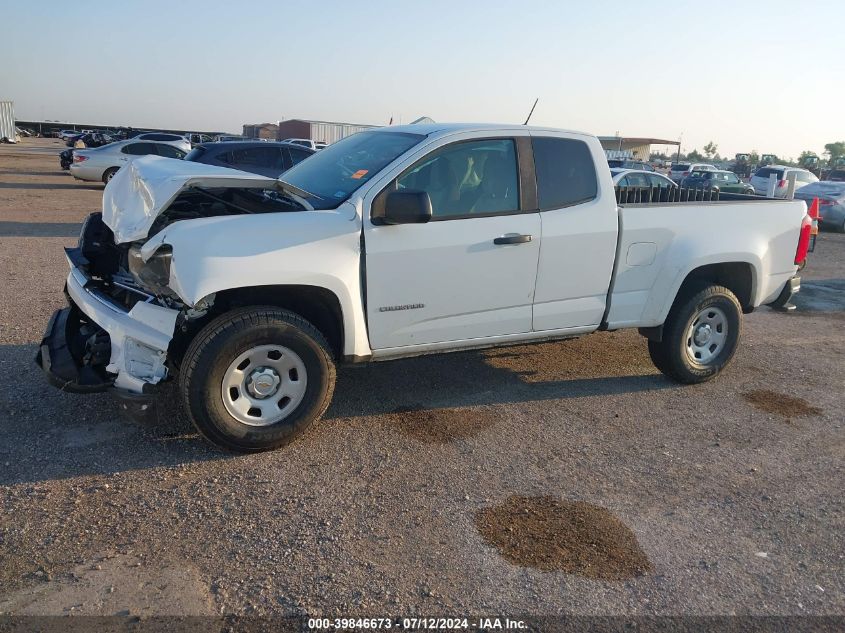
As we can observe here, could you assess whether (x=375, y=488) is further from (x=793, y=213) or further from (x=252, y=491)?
(x=793, y=213)

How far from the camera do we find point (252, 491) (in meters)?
3.78

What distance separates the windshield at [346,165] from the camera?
4.49 m

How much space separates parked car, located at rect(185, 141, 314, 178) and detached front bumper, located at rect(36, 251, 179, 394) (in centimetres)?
1003

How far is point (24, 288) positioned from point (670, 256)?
6812 mm

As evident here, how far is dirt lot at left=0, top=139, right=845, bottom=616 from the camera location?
302cm

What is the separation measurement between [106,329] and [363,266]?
1.55 m

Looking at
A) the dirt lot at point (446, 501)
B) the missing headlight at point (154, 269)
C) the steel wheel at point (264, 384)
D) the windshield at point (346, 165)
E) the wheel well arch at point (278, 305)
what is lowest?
the dirt lot at point (446, 501)

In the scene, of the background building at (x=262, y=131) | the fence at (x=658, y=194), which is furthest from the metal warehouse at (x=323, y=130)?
the fence at (x=658, y=194)

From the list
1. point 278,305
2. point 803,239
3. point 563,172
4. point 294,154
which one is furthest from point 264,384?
point 294,154

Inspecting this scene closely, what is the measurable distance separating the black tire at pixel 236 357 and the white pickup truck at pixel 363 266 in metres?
0.01

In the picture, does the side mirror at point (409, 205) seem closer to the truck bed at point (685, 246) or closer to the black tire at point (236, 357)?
the black tire at point (236, 357)

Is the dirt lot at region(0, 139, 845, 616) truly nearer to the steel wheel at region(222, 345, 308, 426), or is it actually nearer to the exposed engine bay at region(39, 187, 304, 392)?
the steel wheel at region(222, 345, 308, 426)

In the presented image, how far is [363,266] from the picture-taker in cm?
428

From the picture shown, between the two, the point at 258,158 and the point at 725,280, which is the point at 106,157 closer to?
the point at 258,158
